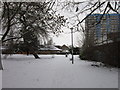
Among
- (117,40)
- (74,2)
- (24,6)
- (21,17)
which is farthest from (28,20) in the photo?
(117,40)

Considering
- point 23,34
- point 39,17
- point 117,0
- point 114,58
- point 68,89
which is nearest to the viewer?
point 68,89

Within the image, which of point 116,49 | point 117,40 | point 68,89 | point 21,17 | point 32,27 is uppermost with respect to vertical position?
point 21,17

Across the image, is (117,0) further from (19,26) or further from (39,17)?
(19,26)

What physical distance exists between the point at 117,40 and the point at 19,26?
24.3 ft

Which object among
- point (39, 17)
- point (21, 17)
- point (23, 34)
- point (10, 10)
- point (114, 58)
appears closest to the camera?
point (39, 17)

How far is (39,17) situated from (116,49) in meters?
6.35

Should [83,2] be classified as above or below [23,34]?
above

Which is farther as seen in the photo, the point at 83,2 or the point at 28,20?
the point at 28,20

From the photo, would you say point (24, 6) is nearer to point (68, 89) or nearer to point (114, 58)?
point (68, 89)

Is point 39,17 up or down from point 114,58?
up

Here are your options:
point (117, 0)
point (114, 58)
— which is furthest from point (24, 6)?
point (114, 58)

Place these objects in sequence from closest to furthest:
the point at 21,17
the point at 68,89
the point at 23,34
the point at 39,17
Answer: the point at 68,89
the point at 39,17
the point at 21,17
the point at 23,34

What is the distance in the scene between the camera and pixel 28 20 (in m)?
7.51

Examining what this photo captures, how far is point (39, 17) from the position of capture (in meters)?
Answer: 6.36
